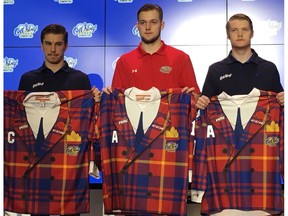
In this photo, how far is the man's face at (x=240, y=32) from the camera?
3.71 metres

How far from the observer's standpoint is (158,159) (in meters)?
3.51

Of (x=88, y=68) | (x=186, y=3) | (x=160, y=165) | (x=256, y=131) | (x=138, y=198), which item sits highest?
(x=186, y=3)

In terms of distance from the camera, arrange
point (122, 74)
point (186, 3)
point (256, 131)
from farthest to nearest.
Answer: point (186, 3) < point (122, 74) < point (256, 131)

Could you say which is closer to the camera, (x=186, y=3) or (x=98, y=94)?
(x=98, y=94)

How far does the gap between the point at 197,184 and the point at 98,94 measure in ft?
2.82

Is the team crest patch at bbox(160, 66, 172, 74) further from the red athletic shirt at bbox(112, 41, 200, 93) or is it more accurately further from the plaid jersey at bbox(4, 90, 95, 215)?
the plaid jersey at bbox(4, 90, 95, 215)

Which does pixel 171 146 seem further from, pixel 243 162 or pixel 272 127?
pixel 272 127

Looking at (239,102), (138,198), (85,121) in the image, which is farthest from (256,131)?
(85,121)

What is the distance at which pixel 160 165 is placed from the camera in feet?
11.5

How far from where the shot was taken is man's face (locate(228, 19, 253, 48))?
3.71 m

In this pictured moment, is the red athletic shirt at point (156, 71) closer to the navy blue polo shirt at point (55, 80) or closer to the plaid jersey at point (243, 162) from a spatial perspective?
the navy blue polo shirt at point (55, 80)

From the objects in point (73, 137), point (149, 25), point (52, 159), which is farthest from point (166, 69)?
point (52, 159)

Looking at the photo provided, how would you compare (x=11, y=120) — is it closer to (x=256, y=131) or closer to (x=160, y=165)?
(x=160, y=165)

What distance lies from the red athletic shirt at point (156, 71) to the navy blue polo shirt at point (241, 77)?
132 millimetres
